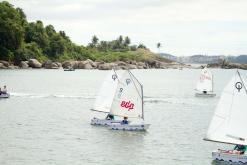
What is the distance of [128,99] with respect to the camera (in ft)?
242

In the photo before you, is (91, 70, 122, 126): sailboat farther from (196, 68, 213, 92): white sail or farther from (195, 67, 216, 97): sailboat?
(196, 68, 213, 92): white sail

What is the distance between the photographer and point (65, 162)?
56.1 m

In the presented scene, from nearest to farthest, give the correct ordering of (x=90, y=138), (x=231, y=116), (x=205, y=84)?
(x=231, y=116)
(x=90, y=138)
(x=205, y=84)

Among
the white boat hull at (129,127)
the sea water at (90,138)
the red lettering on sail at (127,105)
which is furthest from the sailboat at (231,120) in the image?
the red lettering on sail at (127,105)

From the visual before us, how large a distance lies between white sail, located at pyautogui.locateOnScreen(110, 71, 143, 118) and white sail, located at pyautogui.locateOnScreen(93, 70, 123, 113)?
5.99m

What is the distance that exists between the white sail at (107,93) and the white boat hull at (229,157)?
2681cm

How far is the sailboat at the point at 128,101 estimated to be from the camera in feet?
242

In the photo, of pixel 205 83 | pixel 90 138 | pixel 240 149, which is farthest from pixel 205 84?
pixel 240 149

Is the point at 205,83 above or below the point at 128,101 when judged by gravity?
below

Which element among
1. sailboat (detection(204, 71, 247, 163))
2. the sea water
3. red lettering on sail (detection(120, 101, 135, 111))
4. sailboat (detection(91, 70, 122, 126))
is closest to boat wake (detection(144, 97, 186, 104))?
the sea water

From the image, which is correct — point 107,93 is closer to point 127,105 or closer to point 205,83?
point 127,105

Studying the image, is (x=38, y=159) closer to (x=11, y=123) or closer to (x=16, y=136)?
(x=16, y=136)

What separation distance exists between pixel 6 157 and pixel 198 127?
33999mm

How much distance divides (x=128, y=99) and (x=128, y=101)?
0.26m
